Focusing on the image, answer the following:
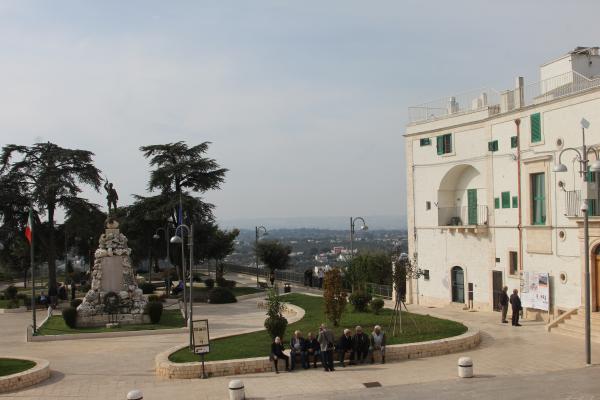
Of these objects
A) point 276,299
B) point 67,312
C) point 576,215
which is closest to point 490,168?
point 576,215

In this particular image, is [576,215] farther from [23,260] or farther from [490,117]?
[23,260]

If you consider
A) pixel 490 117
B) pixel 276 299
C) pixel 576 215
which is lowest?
pixel 276 299

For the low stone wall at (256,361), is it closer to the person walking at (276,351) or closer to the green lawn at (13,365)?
the person walking at (276,351)

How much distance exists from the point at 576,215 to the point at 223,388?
15.0m

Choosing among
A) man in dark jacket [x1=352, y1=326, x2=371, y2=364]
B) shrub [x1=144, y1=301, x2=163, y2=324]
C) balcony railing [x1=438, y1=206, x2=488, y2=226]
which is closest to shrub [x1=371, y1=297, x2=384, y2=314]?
balcony railing [x1=438, y1=206, x2=488, y2=226]

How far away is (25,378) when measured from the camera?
17094 mm

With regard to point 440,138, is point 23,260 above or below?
below

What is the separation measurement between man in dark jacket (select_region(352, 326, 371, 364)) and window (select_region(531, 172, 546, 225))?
11.6 metres

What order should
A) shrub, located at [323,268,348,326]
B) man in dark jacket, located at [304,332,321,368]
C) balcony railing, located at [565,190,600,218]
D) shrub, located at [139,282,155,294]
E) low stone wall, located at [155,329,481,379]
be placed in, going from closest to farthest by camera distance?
low stone wall, located at [155,329,481,379], man in dark jacket, located at [304,332,321,368], shrub, located at [323,268,348,326], balcony railing, located at [565,190,600,218], shrub, located at [139,282,155,294]

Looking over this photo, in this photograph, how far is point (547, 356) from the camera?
18.5 meters

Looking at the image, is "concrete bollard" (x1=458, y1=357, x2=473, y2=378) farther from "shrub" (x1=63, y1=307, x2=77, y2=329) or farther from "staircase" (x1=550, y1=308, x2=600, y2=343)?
"shrub" (x1=63, y1=307, x2=77, y2=329)

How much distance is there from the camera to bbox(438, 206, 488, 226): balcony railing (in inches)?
1169

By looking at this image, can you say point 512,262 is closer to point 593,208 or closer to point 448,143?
point 593,208

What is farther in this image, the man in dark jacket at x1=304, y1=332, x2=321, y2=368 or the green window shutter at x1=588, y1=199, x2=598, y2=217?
the green window shutter at x1=588, y1=199, x2=598, y2=217
